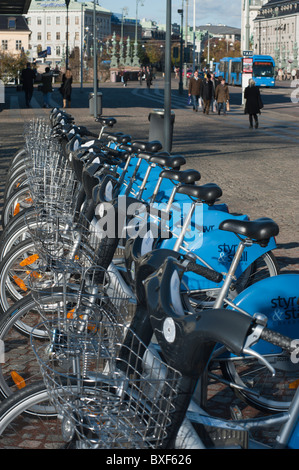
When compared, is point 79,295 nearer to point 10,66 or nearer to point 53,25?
point 10,66

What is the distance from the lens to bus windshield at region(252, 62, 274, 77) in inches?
2459

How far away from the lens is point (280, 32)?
134 m

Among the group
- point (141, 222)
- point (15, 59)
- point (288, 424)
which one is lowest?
point (288, 424)

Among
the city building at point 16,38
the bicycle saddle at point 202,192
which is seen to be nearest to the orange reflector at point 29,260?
the bicycle saddle at point 202,192

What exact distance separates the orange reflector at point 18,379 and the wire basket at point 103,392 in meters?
1.42

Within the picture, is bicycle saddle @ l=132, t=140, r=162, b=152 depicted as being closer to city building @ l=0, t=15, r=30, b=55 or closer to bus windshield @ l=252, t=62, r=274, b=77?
bus windshield @ l=252, t=62, r=274, b=77

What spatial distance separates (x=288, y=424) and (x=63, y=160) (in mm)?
4123

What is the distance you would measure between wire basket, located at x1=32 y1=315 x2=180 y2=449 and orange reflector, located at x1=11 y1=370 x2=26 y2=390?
1.42m

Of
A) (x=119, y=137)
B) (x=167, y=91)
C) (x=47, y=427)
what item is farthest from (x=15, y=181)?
(x=167, y=91)

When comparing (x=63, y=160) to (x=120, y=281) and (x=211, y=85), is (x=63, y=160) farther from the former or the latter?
(x=211, y=85)

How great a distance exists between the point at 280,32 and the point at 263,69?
248 feet

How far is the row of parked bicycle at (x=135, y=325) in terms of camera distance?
2.16m
